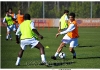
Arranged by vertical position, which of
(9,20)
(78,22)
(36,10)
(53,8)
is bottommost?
(78,22)

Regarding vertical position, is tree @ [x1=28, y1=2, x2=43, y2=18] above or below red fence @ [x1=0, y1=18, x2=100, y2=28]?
above

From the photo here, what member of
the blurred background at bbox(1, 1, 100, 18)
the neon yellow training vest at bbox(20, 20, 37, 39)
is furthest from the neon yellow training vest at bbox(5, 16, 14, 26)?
the blurred background at bbox(1, 1, 100, 18)

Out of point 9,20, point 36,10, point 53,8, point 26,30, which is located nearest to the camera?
point 26,30

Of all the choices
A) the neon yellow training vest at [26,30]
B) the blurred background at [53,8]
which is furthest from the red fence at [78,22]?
the neon yellow training vest at [26,30]

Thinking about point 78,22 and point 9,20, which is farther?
point 78,22

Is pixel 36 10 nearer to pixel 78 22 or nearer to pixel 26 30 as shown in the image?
pixel 78 22

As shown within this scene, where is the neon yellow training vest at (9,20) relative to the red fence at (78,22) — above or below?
above

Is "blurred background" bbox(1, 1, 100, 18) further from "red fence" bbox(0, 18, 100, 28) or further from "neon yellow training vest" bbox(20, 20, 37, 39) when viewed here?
"neon yellow training vest" bbox(20, 20, 37, 39)

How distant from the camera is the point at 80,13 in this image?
5388cm

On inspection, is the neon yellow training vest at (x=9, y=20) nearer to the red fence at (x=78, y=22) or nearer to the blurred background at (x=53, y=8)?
the red fence at (x=78, y=22)

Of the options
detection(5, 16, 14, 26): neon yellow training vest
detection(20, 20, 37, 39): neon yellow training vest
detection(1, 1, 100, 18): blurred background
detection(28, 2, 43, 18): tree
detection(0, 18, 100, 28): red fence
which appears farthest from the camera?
detection(28, 2, 43, 18): tree

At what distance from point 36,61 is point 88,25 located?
37.1 meters

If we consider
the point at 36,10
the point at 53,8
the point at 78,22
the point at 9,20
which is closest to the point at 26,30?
the point at 9,20

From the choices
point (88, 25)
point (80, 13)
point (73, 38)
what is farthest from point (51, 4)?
point (73, 38)
